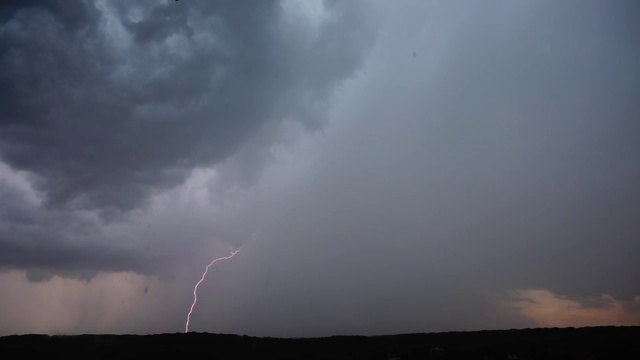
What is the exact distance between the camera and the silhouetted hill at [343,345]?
4444cm

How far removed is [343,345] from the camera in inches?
2174

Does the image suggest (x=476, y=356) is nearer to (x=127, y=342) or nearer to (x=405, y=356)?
(x=405, y=356)

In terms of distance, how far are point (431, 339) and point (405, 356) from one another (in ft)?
30.1

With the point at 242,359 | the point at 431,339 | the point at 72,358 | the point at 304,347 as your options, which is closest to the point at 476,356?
the point at 431,339

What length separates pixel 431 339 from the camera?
2106 inches

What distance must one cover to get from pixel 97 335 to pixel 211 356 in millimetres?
18179

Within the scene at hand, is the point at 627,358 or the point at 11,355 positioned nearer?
the point at 627,358

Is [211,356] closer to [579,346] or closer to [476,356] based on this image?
[476,356]

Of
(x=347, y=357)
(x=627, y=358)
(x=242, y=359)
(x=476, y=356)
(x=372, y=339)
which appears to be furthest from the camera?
(x=372, y=339)

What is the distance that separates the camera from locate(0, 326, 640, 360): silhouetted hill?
146ft

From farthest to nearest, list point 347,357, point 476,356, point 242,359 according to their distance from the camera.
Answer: point 242,359, point 347,357, point 476,356

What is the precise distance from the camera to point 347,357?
49.5 meters

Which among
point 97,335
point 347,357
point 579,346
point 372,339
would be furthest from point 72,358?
point 579,346

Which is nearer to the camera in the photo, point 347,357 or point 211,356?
point 347,357
